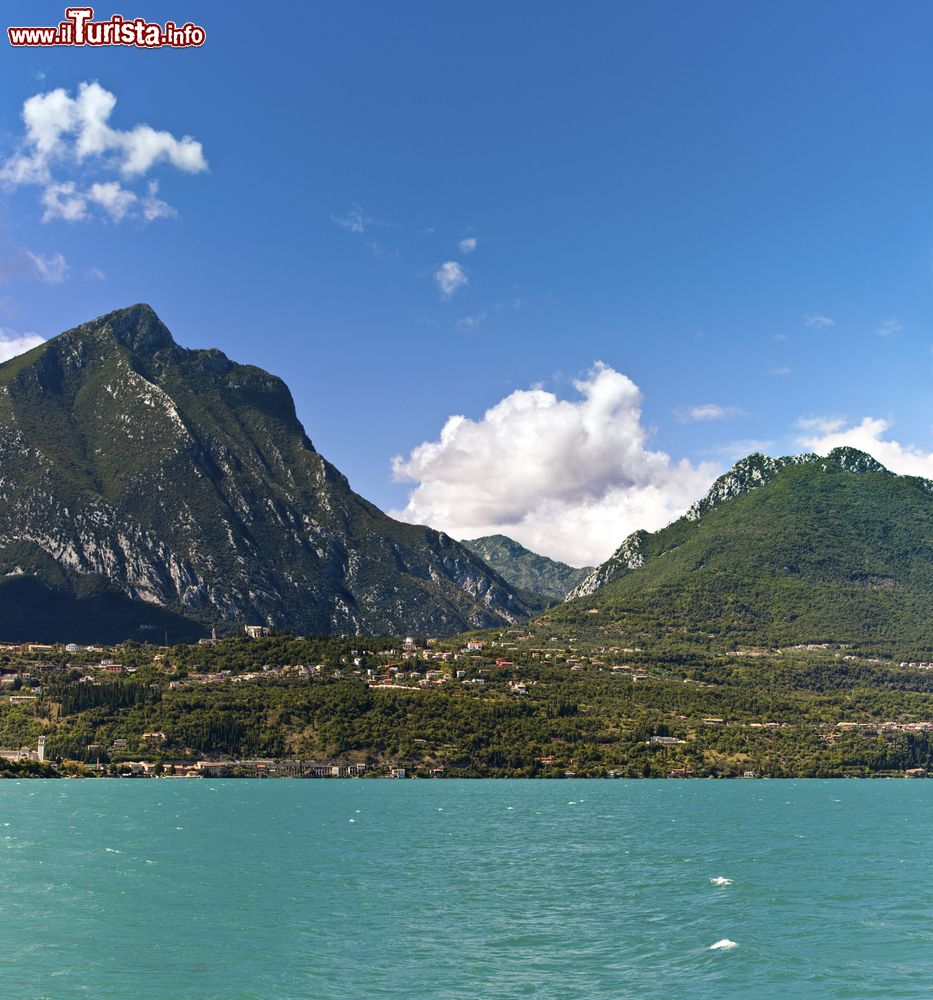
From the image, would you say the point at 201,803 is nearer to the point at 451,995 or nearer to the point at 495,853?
the point at 495,853

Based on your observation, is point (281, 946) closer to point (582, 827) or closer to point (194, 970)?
point (194, 970)

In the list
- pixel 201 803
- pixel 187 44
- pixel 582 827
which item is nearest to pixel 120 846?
pixel 582 827

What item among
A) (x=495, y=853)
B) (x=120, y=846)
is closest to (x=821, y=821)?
(x=495, y=853)

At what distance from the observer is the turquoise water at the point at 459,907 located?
155ft

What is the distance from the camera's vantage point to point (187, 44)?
8719cm

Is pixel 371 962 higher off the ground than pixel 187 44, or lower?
lower

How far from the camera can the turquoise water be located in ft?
155

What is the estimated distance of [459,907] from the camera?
6469 cm

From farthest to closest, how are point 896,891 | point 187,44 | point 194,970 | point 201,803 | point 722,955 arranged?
point 201,803 → point 187,44 → point 896,891 → point 722,955 → point 194,970

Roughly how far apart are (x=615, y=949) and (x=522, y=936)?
213 inches

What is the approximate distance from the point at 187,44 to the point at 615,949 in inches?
2878

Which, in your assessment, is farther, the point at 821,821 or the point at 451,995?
the point at 821,821

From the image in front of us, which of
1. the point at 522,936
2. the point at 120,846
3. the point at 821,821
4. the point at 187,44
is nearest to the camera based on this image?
the point at 522,936

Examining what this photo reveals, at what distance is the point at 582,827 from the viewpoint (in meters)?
116
